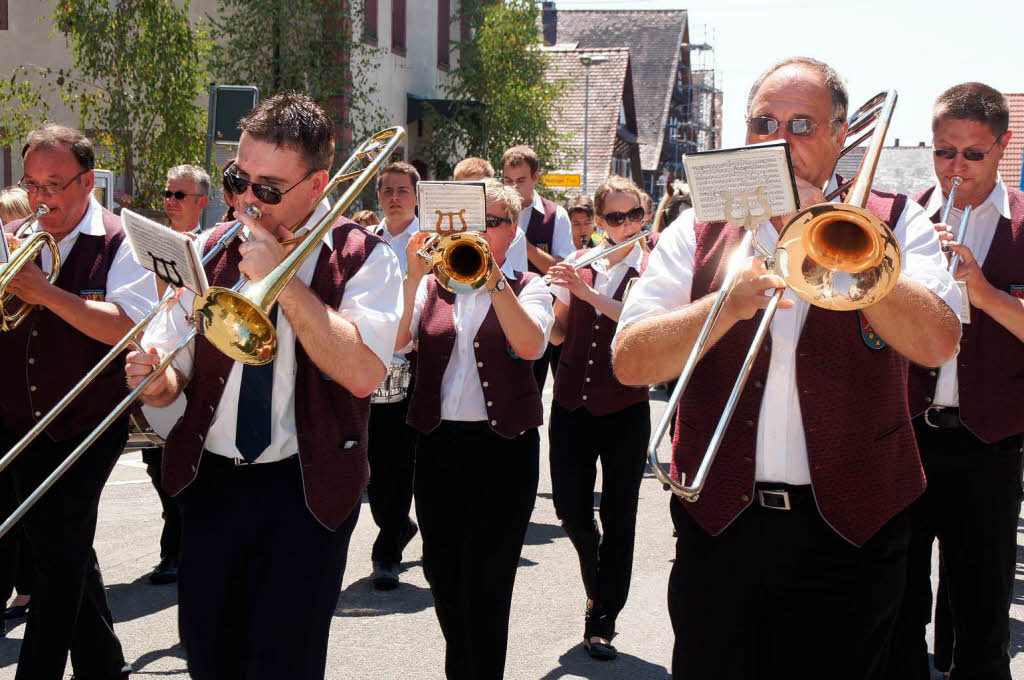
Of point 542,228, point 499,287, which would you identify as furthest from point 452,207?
point 542,228

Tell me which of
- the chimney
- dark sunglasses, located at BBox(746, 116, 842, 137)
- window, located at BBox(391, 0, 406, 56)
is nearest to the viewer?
dark sunglasses, located at BBox(746, 116, 842, 137)

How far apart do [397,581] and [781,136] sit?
3.73 meters

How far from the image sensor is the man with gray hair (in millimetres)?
6559

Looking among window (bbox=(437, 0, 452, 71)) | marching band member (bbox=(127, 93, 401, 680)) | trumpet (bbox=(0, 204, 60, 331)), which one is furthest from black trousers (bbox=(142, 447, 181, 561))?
window (bbox=(437, 0, 452, 71))

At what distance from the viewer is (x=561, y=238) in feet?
27.8

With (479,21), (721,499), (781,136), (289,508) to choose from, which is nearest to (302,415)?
(289,508)

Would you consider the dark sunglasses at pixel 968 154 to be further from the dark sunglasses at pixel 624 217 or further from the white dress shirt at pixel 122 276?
the white dress shirt at pixel 122 276

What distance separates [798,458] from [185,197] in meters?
4.68

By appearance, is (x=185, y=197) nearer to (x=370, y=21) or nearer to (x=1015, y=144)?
(x=370, y=21)

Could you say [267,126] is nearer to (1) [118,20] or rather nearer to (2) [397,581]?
(2) [397,581]

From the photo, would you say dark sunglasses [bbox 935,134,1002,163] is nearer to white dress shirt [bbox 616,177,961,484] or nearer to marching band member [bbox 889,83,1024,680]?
marching band member [bbox 889,83,1024,680]

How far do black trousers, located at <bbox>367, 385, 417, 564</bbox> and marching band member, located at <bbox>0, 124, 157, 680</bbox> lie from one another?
1.81 metres

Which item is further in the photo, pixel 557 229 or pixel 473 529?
pixel 557 229

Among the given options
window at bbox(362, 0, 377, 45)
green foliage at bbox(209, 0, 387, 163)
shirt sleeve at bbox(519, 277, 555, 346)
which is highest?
window at bbox(362, 0, 377, 45)
